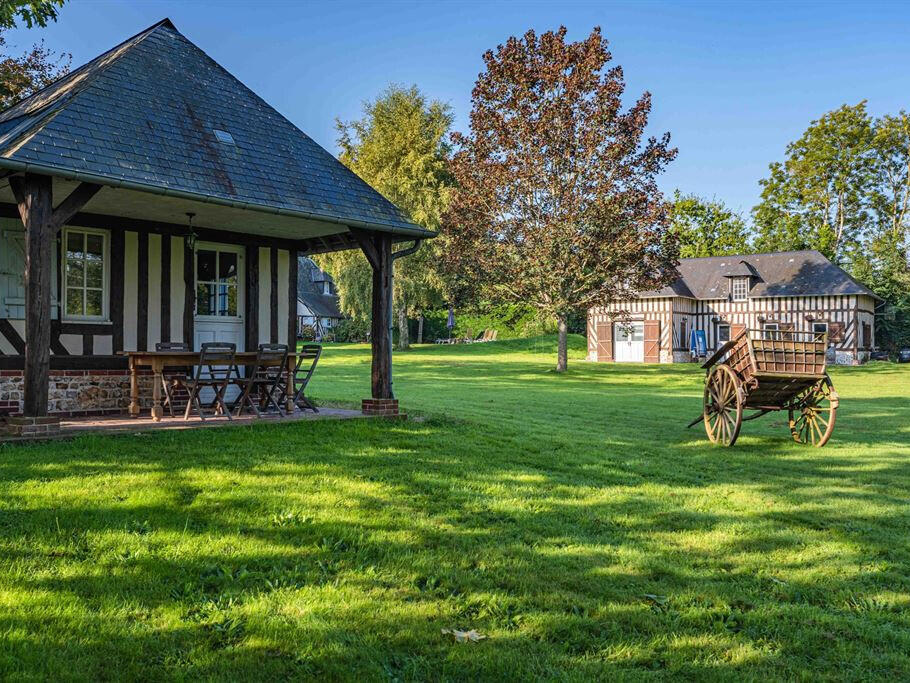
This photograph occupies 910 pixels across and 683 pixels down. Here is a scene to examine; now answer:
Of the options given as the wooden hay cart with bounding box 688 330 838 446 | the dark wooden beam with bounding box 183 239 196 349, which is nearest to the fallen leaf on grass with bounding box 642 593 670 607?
the wooden hay cart with bounding box 688 330 838 446

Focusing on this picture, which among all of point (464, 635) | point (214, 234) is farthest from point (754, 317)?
point (464, 635)

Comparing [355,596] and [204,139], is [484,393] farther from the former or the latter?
[355,596]

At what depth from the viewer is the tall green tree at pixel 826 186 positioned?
46.7 meters

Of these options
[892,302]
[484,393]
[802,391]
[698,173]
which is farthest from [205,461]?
[698,173]

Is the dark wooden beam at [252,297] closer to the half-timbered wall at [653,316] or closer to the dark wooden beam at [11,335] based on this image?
the dark wooden beam at [11,335]

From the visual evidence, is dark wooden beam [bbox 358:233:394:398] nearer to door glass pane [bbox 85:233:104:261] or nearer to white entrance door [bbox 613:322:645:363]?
door glass pane [bbox 85:233:104:261]

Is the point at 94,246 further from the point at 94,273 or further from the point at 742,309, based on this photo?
the point at 742,309

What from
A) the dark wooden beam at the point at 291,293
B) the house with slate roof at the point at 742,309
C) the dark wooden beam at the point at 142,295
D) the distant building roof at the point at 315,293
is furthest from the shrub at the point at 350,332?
the dark wooden beam at the point at 142,295

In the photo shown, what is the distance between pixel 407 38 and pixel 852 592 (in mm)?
15027

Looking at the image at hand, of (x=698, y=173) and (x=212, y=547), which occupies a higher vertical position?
(x=698, y=173)

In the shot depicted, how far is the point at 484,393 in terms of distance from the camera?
17203 mm

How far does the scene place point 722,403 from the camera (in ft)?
32.4

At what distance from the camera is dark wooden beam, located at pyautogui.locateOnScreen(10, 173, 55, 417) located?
714 centimetres

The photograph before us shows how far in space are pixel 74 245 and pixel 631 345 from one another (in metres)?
31.3
